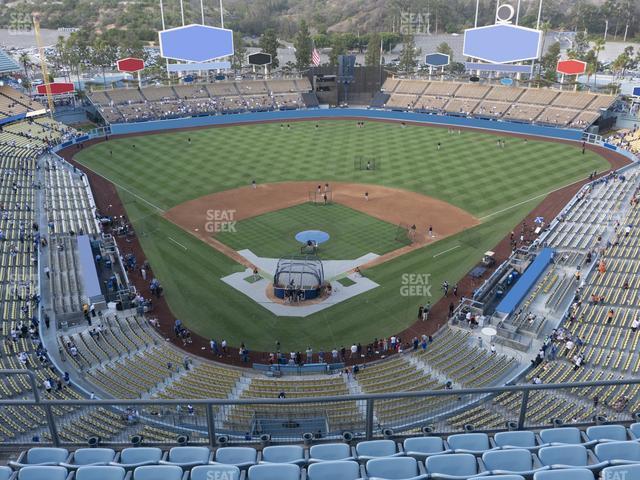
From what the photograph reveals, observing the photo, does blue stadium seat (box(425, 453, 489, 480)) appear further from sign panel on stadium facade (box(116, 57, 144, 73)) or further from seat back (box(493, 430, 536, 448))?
sign panel on stadium facade (box(116, 57, 144, 73))

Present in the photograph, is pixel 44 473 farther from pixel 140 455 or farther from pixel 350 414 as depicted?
pixel 350 414

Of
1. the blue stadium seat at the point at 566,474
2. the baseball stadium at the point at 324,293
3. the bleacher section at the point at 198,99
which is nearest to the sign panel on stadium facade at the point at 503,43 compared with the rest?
the baseball stadium at the point at 324,293

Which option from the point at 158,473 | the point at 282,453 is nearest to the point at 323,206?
the point at 282,453

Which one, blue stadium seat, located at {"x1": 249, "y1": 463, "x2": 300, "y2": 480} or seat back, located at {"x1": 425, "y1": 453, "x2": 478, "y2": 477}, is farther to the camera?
seat back, located at {"x1": 425, "y1": 453, "x2": 478, "y2": 477}

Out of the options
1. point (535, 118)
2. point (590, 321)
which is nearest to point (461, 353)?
point (590, 321)

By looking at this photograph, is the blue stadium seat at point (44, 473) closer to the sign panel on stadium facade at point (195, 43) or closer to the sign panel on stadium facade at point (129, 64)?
the sign panel on stadium facade at point (195, 43)

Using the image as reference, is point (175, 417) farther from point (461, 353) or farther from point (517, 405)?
point (461, 353)

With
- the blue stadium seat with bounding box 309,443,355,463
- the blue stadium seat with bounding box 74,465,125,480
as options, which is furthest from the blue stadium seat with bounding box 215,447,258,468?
the blue stadium seat with bounding box 74,465,125,480

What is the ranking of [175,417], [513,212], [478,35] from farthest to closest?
[478,35]
[513,212]
[175,417]
